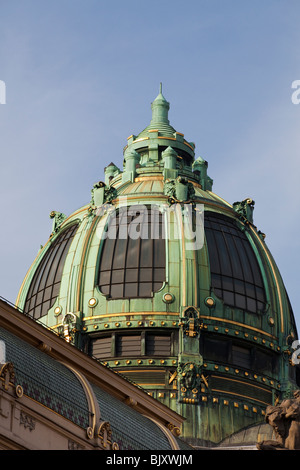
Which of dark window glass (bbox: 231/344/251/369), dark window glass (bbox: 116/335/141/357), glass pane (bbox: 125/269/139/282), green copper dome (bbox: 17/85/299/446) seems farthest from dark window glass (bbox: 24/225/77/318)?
dark window glass (bbox: 231/344/251/369)

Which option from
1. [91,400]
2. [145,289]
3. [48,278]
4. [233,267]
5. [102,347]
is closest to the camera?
[91,400]

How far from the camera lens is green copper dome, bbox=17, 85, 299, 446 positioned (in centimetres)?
6256

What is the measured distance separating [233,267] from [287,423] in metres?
28.0

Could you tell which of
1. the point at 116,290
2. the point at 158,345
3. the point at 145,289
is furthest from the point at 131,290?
the point at 158,345

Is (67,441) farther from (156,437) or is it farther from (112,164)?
(112,164)

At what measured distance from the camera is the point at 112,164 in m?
74.6

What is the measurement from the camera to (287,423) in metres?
38.8

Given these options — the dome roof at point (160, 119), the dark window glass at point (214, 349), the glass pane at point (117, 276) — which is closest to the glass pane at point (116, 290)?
the glass pane at point (117, 276)

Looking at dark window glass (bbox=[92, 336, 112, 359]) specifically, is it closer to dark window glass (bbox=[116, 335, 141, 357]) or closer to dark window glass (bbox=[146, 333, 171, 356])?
dark window glass (bbox=[116, 335, 141, 357])

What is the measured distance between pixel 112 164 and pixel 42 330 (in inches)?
1211

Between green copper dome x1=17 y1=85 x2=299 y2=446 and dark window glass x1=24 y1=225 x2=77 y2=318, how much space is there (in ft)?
0.21

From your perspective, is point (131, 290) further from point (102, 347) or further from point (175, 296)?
point (102, 347)
